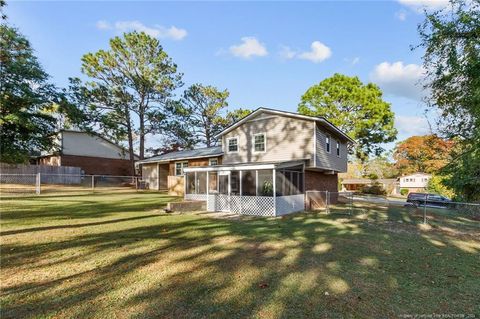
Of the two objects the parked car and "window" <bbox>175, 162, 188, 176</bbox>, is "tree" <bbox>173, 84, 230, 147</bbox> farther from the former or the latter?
the parked car

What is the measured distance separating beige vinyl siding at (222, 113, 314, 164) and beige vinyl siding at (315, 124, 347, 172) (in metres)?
0.71

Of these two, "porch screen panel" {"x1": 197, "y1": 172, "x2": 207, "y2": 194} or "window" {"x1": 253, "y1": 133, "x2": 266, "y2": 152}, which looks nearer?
"porch screen panel" {"x1": 197, "y1": 172, "x2": 207, "y2": 194}

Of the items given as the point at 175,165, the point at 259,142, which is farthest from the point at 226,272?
the point at 175,165

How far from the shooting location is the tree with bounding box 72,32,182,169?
29.8 m

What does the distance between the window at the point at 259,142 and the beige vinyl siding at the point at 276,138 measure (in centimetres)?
22

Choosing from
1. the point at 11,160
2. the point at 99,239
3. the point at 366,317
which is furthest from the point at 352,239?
the point at 11,160

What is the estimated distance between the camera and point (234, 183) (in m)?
15.2

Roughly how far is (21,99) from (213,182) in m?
13.7

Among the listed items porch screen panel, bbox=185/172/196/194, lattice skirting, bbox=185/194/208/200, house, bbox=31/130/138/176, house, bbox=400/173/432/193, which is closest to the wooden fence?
house, bbox=31/130/138/176

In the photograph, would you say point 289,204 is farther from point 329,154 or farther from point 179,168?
point 179,168

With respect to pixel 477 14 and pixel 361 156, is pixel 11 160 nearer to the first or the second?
pixel 477 14

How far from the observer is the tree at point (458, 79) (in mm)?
9391

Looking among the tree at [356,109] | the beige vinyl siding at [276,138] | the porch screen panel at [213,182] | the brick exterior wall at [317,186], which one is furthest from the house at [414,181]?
the porch screen panel at [213,182]

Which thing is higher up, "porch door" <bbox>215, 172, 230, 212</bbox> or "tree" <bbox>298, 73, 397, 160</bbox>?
"tree" <bbox>298, 73, 397, 160</bbox>
